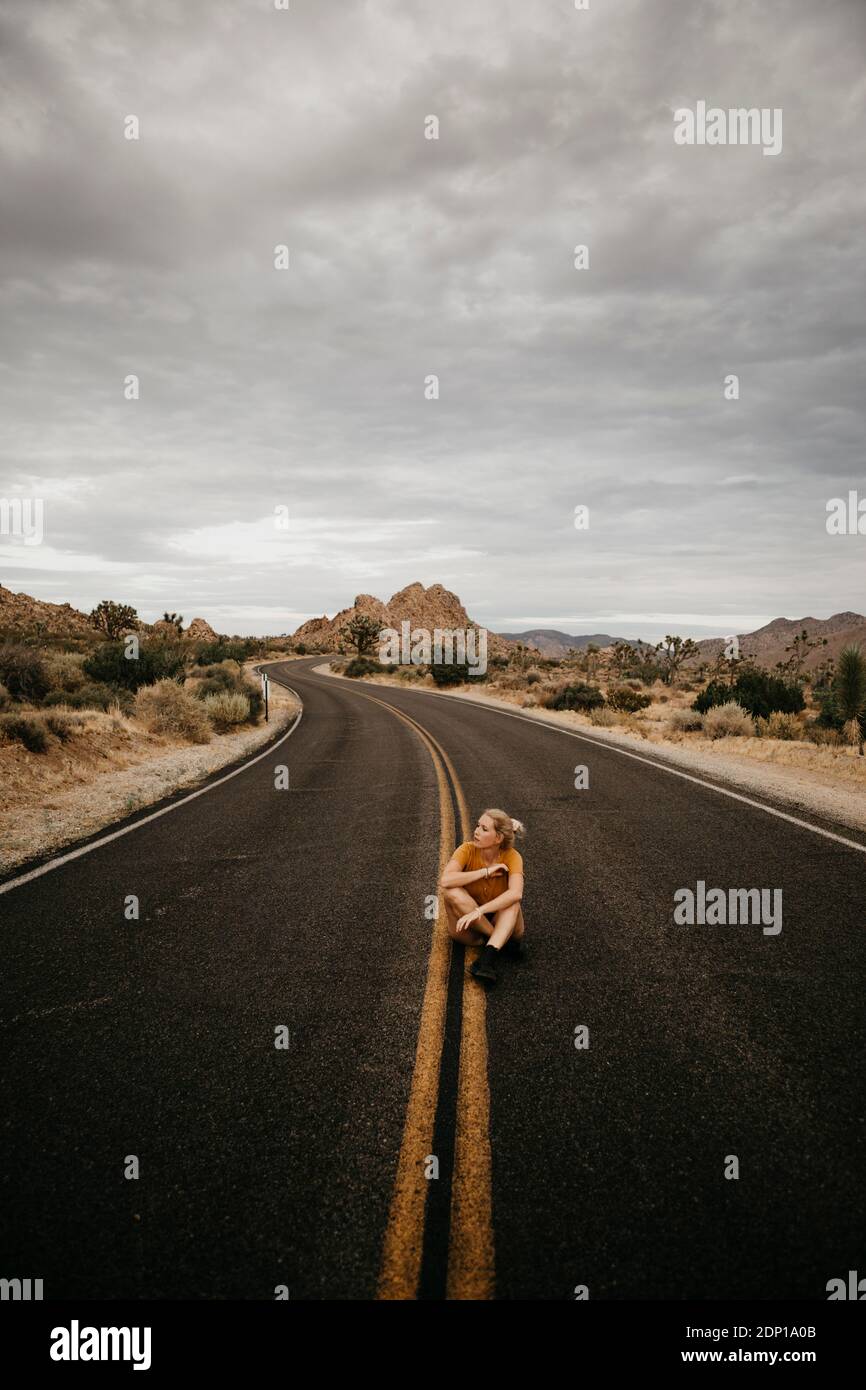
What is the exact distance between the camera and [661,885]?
5.76 meters

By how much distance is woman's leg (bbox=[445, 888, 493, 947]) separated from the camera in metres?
4.45

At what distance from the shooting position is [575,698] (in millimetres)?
24594

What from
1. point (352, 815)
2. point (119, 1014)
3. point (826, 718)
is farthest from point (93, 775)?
point (826, 718)

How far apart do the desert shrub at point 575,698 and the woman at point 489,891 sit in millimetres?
19994

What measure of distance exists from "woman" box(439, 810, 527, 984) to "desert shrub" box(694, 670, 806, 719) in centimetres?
1647

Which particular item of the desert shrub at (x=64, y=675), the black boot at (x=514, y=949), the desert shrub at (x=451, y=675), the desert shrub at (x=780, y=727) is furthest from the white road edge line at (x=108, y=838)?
the desert shrub at (x=451, y=675)

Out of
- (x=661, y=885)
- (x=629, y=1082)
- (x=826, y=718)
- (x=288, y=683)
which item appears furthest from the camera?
(x=288, y=683)

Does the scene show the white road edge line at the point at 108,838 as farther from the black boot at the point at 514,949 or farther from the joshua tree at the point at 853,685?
the joshua tree at the point at 853,685

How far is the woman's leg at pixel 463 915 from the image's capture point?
445 cm

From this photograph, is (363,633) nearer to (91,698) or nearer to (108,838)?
(91,698)

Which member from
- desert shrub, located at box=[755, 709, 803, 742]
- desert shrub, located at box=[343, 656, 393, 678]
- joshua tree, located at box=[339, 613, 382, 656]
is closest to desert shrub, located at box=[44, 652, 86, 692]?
desert shrub, located at box=[755, 709, 803, 742]

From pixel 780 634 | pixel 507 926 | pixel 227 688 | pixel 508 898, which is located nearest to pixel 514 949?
pixel 507 926

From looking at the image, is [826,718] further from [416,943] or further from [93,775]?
[93,775]
